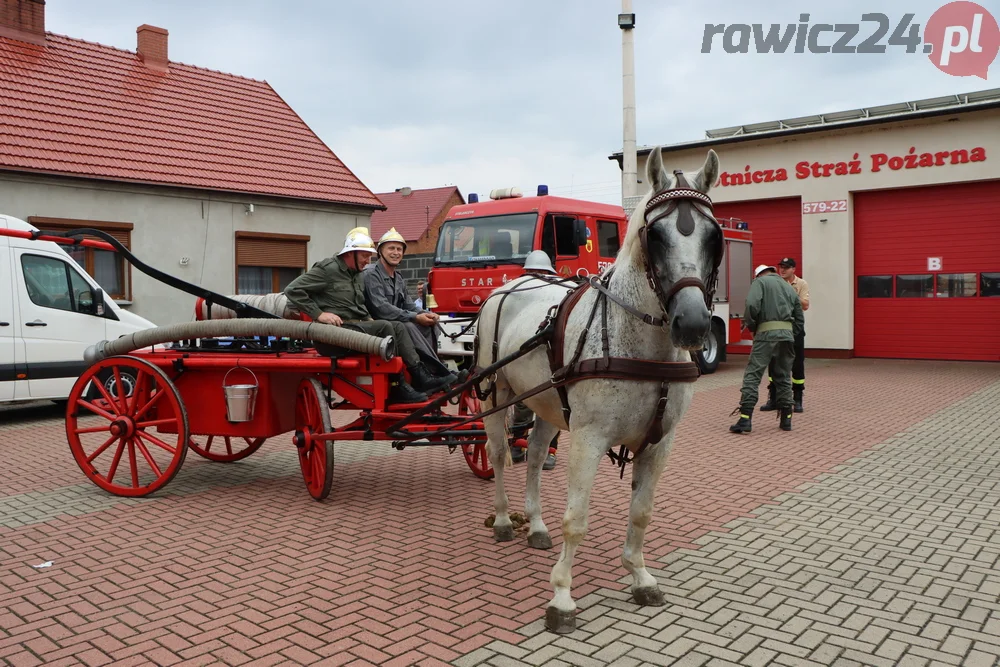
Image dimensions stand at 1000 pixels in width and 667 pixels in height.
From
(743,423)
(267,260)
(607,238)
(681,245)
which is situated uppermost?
(607,238)

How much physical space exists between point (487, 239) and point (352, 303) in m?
6.58

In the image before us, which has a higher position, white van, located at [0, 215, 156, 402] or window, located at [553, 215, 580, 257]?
window, located at [553, 215, 580, 257]

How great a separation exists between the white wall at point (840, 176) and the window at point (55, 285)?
15.8 metres

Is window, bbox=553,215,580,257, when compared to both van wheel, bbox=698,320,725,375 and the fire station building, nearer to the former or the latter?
van wheel, bbox=698,320,725,375

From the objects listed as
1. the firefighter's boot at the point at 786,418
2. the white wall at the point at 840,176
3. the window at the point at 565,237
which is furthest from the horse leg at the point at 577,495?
the white wall at the point at 840,176

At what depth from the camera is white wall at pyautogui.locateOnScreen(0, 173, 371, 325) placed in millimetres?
13914

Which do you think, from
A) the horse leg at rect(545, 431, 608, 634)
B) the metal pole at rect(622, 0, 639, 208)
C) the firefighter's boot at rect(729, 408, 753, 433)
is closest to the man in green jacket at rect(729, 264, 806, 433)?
the firefighter's boot at rect(729, 408, 753, 433)

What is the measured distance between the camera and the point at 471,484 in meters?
7.10

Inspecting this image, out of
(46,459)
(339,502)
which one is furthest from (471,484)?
(46,459)

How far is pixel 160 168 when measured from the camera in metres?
15.7

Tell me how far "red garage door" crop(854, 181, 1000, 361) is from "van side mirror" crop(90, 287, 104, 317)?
17019 millimetres

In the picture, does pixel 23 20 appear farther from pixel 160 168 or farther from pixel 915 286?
pixel 915 286

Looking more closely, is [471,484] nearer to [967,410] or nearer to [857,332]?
[967,410]

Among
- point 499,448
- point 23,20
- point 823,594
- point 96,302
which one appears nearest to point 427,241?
point 23,20
